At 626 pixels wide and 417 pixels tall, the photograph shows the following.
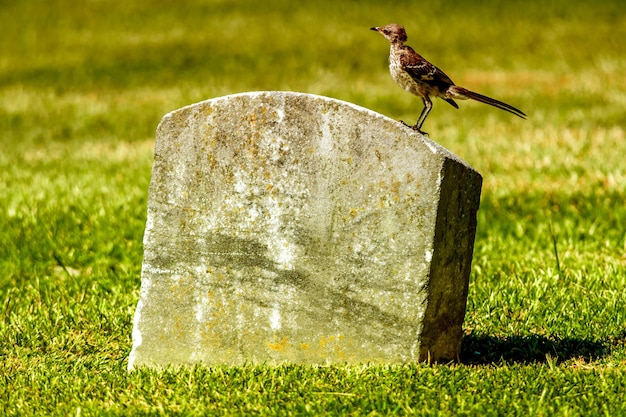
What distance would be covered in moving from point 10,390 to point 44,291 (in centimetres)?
221

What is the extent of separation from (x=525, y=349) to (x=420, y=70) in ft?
5.97

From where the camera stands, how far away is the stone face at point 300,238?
4.51m

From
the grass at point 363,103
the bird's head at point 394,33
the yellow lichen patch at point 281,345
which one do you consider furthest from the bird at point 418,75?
the grass at point 363,103

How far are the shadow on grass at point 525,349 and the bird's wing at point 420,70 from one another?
163cm

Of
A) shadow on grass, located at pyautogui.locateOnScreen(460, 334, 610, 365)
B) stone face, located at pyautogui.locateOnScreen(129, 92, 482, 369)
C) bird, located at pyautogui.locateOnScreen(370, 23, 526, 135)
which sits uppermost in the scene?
bird, located at pyautogui.locateOnScreen(370, 23, 526, 135)

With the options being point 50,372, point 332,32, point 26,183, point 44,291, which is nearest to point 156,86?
point 332,32

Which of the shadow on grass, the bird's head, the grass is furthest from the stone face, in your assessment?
the bird's head

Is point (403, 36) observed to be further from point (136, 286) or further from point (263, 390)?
point (136, 286)

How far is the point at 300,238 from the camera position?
470cm

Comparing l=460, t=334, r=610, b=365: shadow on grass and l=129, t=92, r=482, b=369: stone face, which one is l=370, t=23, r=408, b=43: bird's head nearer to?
l=129, t=92, r=482, b=369: stone face

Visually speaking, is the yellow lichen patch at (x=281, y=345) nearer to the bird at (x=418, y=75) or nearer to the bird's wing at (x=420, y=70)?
the bird at (x=418, y=75)

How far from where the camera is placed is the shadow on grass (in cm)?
511

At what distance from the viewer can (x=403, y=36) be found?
4977 mm

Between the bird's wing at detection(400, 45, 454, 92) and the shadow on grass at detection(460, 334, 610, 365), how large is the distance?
163 centimetres
